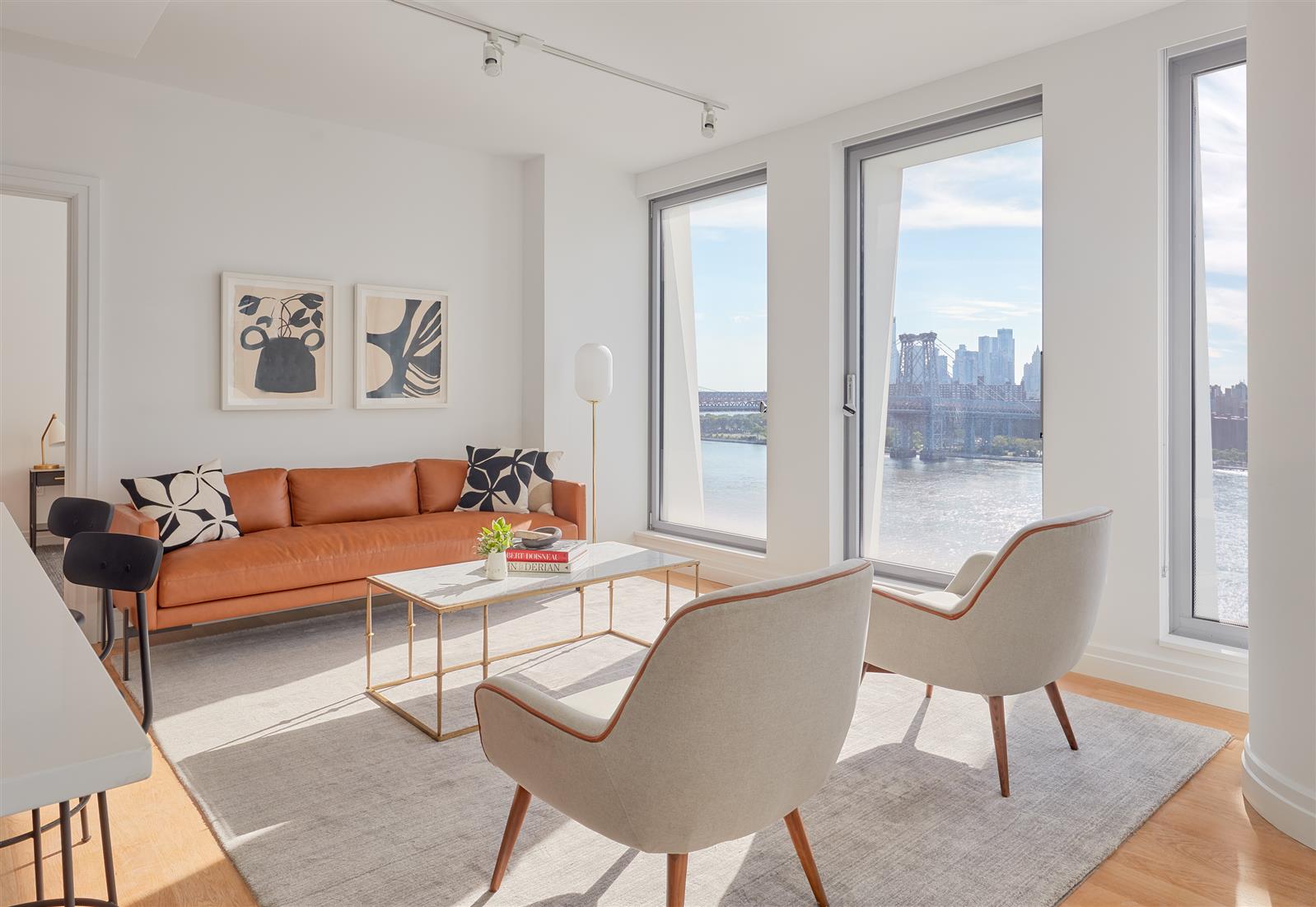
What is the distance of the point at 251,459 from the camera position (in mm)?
4738

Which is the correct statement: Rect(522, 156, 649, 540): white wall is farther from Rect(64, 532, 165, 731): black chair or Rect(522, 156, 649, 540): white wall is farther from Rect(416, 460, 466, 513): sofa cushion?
Rect(64, 532, 165, 731): black chair

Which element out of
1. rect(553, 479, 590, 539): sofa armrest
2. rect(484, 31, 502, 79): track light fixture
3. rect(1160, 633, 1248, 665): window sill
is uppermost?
rect(484, 31, 502, 79): track light fixture

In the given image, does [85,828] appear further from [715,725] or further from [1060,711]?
[1060,711]

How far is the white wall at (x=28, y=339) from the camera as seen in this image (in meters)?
6.34

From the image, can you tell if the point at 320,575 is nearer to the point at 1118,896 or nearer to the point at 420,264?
the point at 420,264

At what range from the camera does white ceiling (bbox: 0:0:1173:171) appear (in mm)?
3455

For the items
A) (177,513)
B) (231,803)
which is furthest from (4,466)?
(231,803)

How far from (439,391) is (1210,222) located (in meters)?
4.38

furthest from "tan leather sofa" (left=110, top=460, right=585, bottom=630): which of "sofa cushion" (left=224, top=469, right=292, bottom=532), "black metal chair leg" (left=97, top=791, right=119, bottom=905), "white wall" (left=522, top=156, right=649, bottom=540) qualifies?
"black metal chair leg" (left=97, top=791, right=119, bottom=905)

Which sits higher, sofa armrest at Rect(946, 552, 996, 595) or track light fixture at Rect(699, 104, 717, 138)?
track light fixture at Rect(699, 104, 717, 138)

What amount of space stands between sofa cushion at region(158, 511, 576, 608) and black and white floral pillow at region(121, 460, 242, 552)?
9cm

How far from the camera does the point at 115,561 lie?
6.57ft

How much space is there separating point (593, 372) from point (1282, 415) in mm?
3846

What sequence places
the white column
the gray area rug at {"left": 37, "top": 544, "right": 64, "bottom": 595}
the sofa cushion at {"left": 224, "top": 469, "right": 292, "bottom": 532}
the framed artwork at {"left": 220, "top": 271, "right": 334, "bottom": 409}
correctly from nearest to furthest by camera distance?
1. the white column
2. the sofa cushion at {"left": 224, "top": 469, "right": 292, "bottom": 532}
3. the framed artwork at {"left": 220, "top": 271, "right": 334, "bottom": 409}
4. the gray area rug at {"left": 37, "top": 544, "right": 64, "bottom": 595}
